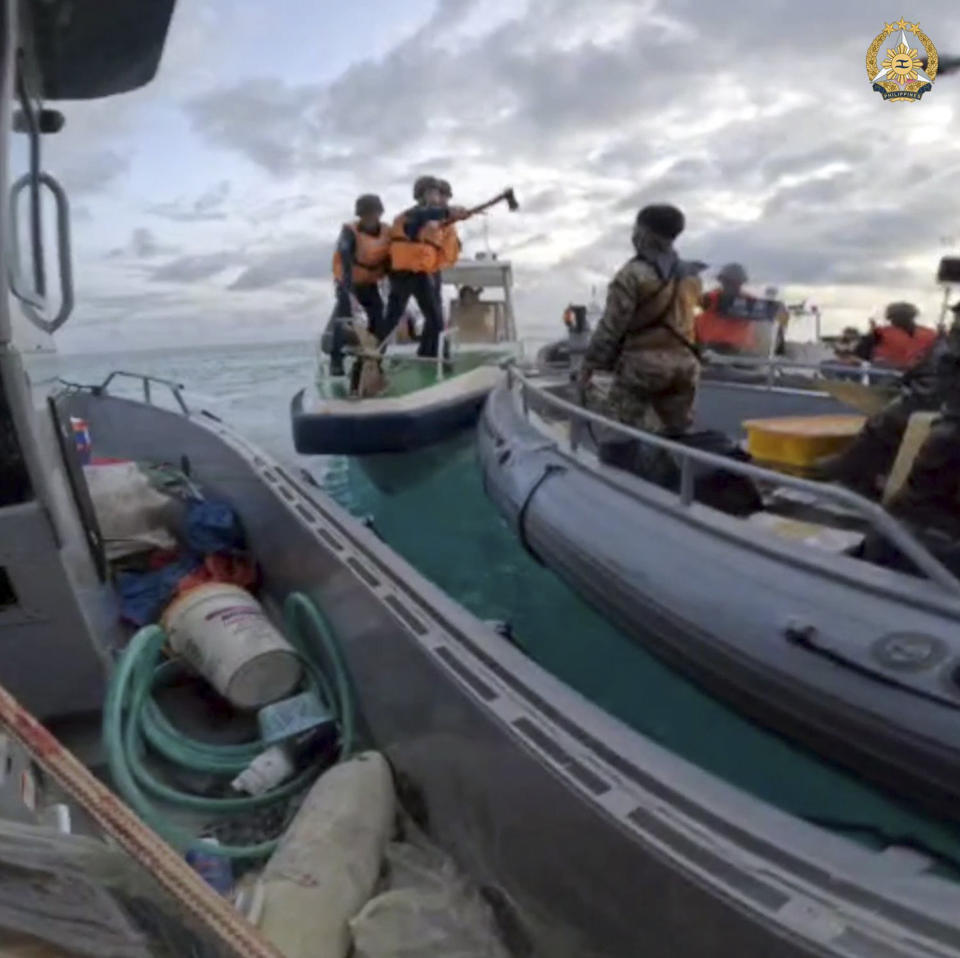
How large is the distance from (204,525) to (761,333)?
6819 millimetres

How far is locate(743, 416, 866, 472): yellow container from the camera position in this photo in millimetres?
3830

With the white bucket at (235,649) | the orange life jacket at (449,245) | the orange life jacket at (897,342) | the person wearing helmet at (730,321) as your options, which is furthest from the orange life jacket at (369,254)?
the white bucket at (235,649)

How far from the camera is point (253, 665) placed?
282 centimetres

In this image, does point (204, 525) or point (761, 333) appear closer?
point (204, 525)

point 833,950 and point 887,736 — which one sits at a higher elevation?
point 833,950

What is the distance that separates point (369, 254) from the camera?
7.87 meters

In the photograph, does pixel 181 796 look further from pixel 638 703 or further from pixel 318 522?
pixel 638 703

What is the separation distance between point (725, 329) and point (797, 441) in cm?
570

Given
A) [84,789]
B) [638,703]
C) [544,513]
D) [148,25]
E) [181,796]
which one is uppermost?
[148,25]

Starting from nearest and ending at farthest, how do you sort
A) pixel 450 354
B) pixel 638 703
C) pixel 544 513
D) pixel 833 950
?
pixel 833 950 < pixel 638 703 < pixel 544 513 < pixel 450 354

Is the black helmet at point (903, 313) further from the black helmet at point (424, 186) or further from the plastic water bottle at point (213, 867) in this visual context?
the plastic water bottle at point (213, 867)

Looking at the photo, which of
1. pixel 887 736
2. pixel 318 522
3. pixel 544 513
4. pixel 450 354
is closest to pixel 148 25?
pixel 318 522

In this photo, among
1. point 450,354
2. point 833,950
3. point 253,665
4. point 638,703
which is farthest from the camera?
point 450,354

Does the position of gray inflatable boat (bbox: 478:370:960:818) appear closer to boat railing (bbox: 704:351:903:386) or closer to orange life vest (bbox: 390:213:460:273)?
boat railing (bbox: 704:351:903:386)
